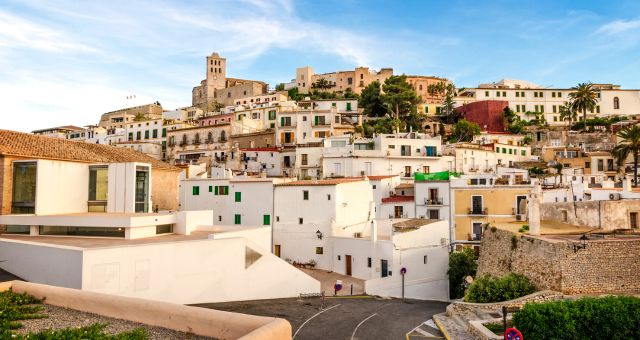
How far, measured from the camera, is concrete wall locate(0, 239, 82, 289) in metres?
16.9

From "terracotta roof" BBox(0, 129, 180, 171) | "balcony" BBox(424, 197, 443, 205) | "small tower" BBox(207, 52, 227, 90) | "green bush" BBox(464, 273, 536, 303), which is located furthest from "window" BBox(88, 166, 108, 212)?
"small tower" BBox(207, 52, 227, 90)

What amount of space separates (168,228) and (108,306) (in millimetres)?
15090

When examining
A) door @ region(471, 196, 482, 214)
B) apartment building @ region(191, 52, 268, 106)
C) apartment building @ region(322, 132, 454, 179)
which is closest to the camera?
door @ region(471, 196, 482, 214)

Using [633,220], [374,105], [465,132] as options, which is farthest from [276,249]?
[374,105]

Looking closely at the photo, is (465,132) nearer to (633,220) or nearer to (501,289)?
(633,220)

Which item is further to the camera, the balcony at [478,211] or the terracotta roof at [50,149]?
the balcony at [478,211]

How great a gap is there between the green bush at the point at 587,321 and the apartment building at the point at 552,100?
72524mm

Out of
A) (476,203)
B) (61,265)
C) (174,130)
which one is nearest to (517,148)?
(476,203)

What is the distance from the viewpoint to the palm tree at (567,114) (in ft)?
251

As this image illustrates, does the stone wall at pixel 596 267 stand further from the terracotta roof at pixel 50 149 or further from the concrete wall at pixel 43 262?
the terracotta roof at pixel 50 149

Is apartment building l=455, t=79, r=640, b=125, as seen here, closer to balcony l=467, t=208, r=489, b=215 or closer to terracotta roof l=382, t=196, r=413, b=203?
terracotta roof l=382, t=196, r=413, b=203

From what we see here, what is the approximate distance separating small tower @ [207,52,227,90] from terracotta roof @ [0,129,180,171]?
276 ft

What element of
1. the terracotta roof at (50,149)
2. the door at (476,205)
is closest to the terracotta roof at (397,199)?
the door at (476,205)

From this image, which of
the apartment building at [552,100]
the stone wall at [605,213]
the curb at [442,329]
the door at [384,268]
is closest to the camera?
the curb at [442,329]
